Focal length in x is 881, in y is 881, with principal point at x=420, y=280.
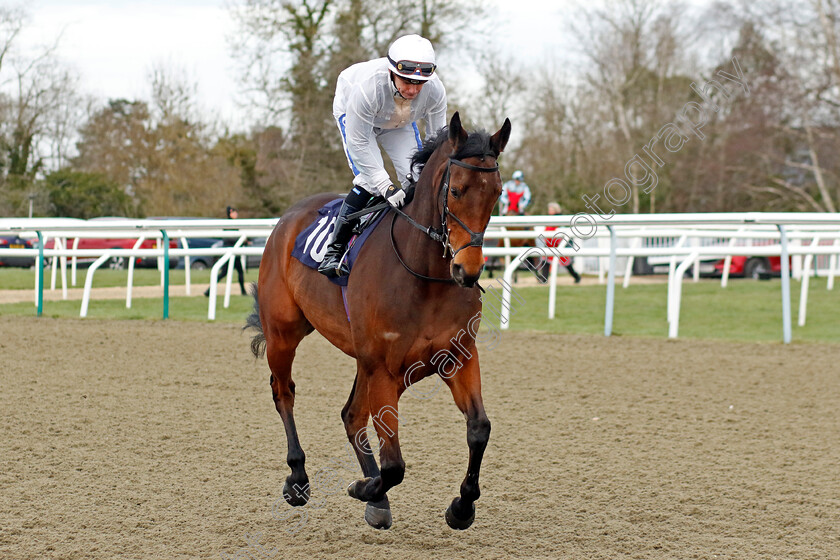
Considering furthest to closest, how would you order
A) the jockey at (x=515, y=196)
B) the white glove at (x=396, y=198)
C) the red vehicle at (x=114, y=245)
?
1. the red vehicle at (x=114, y=245)
2. the jockey at (x=515, y=196)
3. the white glove at (x=396, y=198)

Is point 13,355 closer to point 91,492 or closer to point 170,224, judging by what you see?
point 170,224

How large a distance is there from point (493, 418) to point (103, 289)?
1310 centimetres

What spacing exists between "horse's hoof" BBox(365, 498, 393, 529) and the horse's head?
1.17 meters

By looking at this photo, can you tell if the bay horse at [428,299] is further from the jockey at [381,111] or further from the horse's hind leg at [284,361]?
the horse's hind leg at [284,361]

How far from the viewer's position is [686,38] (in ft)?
100

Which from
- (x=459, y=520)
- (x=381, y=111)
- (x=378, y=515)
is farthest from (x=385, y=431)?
(x=381, y=111)

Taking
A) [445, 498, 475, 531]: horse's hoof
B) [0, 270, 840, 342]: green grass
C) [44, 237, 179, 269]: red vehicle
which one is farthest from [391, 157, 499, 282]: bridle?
[44, 237, 179, 269]: red vehicle

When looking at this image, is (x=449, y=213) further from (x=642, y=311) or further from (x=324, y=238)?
(x=642, y=311)

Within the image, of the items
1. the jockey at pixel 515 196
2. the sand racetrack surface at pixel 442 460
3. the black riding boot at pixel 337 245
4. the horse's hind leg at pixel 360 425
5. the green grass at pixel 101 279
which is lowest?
the green grass at pixel 101 279

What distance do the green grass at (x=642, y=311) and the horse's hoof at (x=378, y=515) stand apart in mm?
5648

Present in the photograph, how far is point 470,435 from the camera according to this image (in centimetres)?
394

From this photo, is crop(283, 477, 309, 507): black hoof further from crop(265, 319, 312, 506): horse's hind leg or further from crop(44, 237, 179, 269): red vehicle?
crop(44, 237, 179, 269): red vehicle

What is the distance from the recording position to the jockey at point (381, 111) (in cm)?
411

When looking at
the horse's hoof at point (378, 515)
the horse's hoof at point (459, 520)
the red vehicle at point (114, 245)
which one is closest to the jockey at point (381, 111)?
the horse's hoof at point (378, 515)
